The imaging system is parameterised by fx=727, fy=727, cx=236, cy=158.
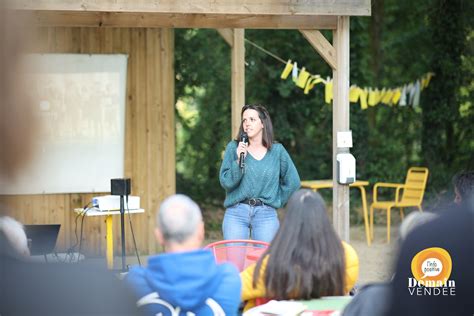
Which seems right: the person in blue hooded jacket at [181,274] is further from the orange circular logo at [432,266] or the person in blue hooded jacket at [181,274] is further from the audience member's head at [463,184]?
the audience member's head at [463,184]

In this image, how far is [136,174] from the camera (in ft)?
26.4

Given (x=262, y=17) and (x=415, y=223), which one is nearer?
(x=415, y=223)

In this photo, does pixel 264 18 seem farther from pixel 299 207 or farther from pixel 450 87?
pixel 450 87

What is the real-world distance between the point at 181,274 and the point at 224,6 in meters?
3.22

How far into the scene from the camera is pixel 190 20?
18.4ft

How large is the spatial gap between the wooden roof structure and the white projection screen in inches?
90.0

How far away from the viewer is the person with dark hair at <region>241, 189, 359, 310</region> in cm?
261

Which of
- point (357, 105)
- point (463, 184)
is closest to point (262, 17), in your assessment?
point (463, 184)

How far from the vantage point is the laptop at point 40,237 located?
527cm

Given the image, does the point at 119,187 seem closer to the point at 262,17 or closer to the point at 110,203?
the point at 110,203

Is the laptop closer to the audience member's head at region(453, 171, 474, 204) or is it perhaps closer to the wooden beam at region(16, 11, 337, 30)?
the wooden beam at region(16, 11, 337, 30)

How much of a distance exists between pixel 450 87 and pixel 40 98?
10.8 meters

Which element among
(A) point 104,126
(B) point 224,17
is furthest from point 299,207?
(A) point 104,126

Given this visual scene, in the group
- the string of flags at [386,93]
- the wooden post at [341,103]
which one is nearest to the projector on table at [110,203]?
the wooden post at [341,103]
